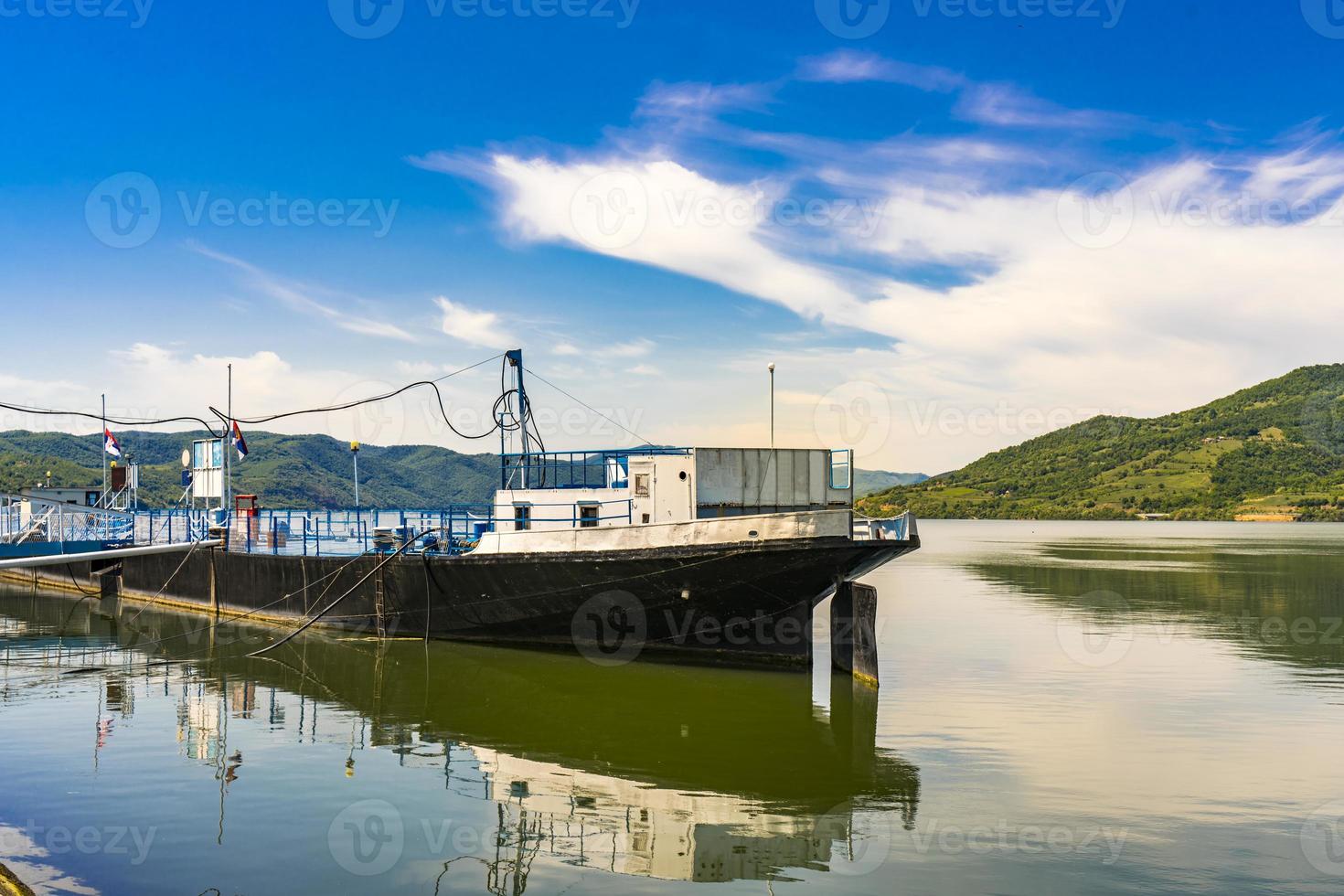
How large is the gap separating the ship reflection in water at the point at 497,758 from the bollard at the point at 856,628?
1.82 feet

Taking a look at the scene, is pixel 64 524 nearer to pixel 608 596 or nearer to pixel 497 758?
pixel 608 596

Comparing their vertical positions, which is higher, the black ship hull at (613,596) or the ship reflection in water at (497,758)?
the black ship hull at (613,596)

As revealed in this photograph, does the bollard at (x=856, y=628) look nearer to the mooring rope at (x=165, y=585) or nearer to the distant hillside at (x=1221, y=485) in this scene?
the mooring rope at (x=165, y=585)

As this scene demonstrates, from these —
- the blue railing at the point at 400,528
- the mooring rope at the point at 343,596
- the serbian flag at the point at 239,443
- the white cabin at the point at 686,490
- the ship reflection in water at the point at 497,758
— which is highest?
the serbian flag at the point at 239,443

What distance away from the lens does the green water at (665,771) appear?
10.4 metres

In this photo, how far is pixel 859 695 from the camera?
65.5ft

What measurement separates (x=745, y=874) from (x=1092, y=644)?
2076 centimetres

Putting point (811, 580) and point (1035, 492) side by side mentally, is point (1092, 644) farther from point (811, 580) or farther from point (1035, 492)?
point (1035, 492)

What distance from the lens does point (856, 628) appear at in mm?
21031

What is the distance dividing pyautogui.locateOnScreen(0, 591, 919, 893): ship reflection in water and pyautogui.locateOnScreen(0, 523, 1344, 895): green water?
65 millimetres

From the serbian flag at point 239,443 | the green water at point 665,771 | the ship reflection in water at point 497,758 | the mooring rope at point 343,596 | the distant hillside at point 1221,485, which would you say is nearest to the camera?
the green water at point 665,771

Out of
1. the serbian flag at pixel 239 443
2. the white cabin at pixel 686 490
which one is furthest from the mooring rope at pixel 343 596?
the serbian flag at pixel 239 443

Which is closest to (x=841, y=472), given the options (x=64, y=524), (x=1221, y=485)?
(x=64, y=524)

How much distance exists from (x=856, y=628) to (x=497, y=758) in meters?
9.38
